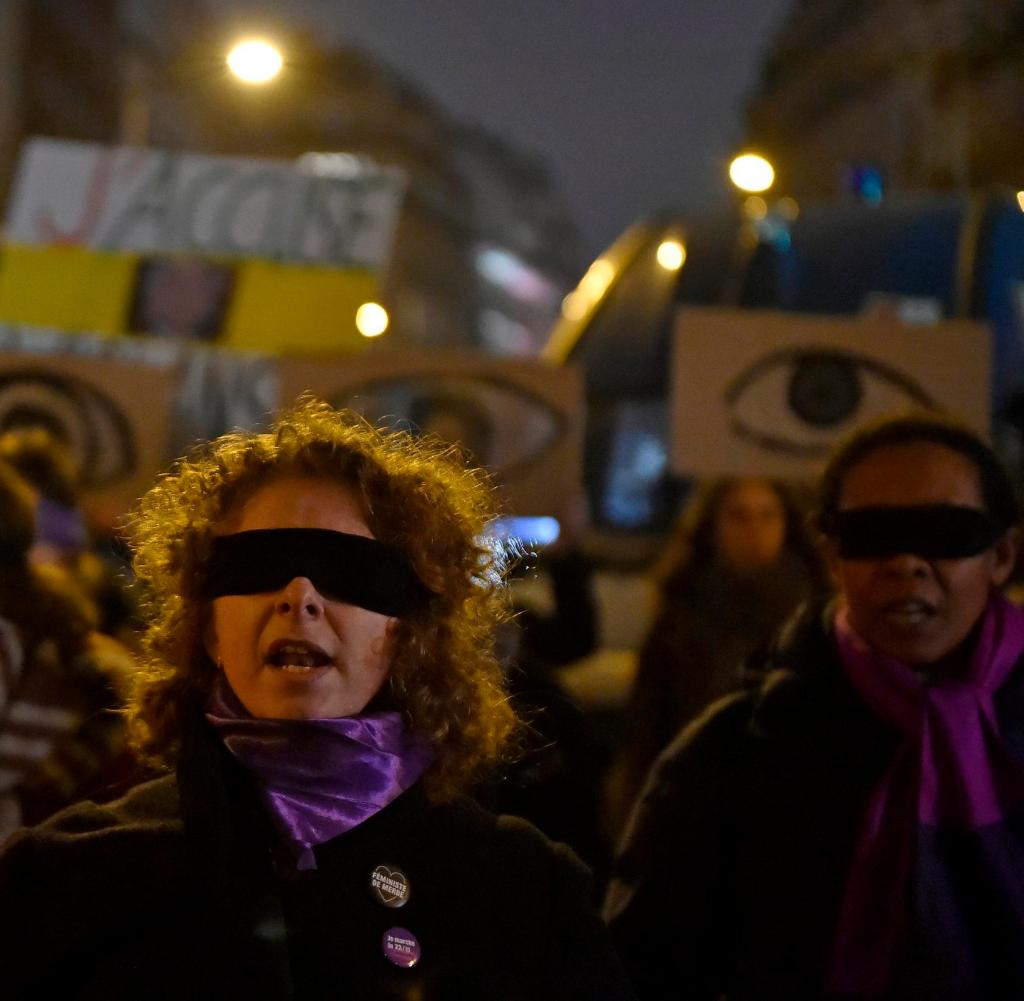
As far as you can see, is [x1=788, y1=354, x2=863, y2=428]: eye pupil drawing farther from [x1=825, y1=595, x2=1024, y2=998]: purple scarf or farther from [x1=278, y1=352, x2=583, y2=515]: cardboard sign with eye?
[x1=825, y1=595, x2=1024, y2=998]: purple scarf

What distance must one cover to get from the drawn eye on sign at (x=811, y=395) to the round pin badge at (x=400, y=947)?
12.0 ft

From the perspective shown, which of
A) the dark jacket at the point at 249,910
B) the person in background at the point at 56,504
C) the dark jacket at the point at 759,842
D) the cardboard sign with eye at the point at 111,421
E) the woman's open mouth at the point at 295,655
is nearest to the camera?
the dark jacket at the point at 249,910

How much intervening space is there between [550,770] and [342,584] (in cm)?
92

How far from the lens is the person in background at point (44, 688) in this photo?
10.3ft

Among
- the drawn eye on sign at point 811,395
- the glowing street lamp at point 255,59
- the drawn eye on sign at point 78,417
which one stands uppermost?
the glowing street lamp at point 255,59

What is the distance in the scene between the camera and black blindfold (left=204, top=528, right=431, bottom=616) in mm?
2137

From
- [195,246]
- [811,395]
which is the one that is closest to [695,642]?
[811,395]

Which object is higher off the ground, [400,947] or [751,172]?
[751,172]

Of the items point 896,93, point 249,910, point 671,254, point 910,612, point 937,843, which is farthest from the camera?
point 896,93

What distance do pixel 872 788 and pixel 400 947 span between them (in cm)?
100

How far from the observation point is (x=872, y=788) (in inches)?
106

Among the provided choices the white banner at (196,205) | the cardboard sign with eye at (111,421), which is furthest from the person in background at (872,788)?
the white banner at (196,205)

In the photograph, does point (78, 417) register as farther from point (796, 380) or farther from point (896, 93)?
point (896, 93)

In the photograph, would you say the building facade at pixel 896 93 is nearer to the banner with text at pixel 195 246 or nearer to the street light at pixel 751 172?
the street light at pixel 751 172
